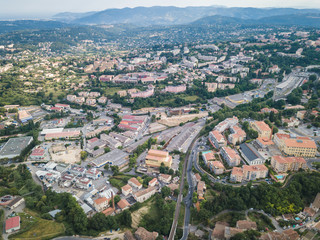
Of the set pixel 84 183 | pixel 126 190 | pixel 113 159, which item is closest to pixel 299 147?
pixel 126 190

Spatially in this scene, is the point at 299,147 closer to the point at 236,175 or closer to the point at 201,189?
the point at 236,175

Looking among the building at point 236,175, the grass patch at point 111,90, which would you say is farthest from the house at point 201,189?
the grass patch at point 111,90

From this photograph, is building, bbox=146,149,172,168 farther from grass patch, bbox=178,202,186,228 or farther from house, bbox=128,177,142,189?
grass patch, bbox=178,202,186,228

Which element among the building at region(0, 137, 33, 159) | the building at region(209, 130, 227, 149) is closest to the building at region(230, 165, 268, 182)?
the building at region(209, 130, 227, 149)

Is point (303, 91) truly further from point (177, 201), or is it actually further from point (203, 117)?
point (177, 201)

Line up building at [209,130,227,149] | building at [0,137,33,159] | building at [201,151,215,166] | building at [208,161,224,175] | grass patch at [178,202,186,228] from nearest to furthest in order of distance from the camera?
grass patch at [178,202,186,228] → building at [208,161,224,175] → building at [201,151,215,166] → building at [209,130,227,149] → building at [0,137,33,159]
